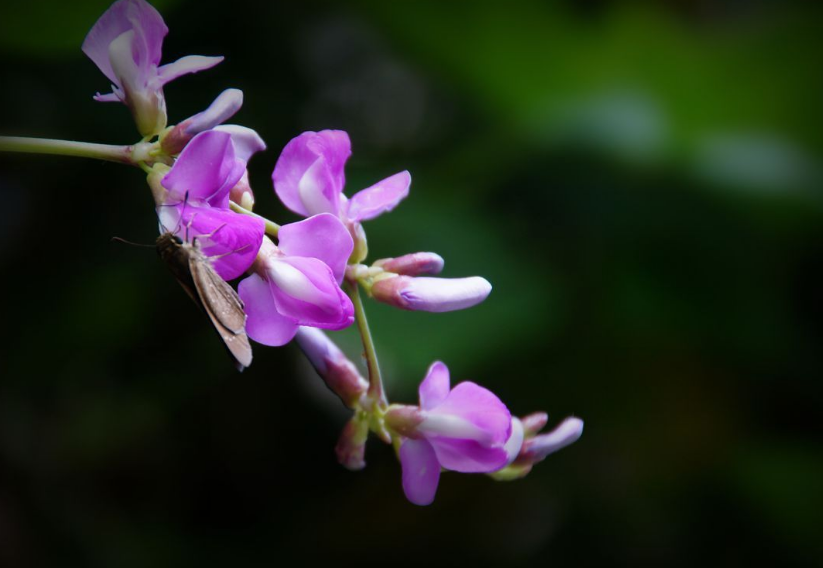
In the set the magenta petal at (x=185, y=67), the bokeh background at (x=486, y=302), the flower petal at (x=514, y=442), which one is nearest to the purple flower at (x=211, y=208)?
the magenta petal at (x=185, y=67)

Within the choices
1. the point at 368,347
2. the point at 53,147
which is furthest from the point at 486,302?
the point at 53,147

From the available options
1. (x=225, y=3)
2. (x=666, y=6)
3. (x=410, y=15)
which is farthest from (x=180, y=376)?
(x=666, y=6)

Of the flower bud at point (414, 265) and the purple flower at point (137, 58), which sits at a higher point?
the purple flower at point (137, 58)

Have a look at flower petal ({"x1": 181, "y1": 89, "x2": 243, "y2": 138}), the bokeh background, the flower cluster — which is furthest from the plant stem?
the bokeh background

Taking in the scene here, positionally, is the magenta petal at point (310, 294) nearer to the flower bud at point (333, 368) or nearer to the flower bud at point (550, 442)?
the flower bud at point (333, 368)

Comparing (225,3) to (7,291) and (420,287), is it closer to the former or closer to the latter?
(7,291)

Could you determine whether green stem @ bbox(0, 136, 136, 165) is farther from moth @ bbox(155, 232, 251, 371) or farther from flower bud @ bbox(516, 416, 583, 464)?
flower bud @ bbox(516, 416, 583, 464)

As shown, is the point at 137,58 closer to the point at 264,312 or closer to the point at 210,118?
the point at 210,118
